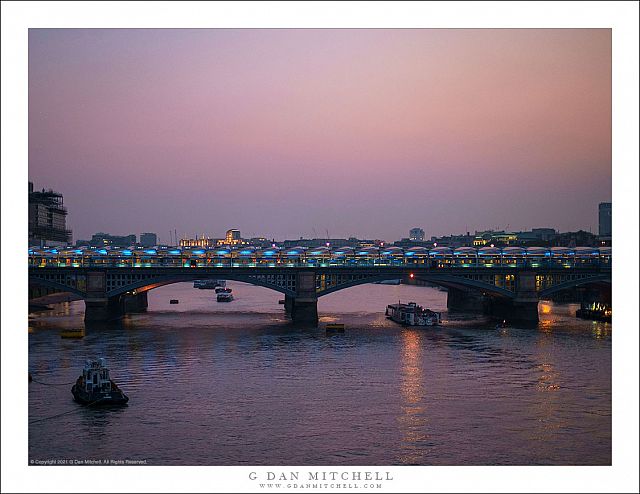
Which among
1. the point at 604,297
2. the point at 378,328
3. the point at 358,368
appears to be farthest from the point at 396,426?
the point at 604,297

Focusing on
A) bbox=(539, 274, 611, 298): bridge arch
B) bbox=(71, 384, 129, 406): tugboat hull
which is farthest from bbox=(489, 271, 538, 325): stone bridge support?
bbox=(71, 384, 129, 406): tugboat hull

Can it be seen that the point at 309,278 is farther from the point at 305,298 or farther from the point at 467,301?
the point at 467,301

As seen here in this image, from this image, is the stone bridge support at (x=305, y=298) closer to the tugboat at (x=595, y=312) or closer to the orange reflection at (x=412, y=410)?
the orange reflection at (x=412, y=410)

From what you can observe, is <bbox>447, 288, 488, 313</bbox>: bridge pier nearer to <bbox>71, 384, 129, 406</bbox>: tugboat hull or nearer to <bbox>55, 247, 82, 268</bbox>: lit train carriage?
<bbox>55, 247, 82, 268</bbox>: lit train carriage

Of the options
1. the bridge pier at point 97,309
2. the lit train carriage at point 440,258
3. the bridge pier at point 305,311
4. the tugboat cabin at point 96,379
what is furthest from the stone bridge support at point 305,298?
the tugboat cabin at point 96,379

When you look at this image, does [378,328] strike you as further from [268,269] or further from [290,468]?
[290,468]

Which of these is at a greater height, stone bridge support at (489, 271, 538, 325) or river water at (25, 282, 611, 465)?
stone bridge support at (489, 271, 538, 325)
